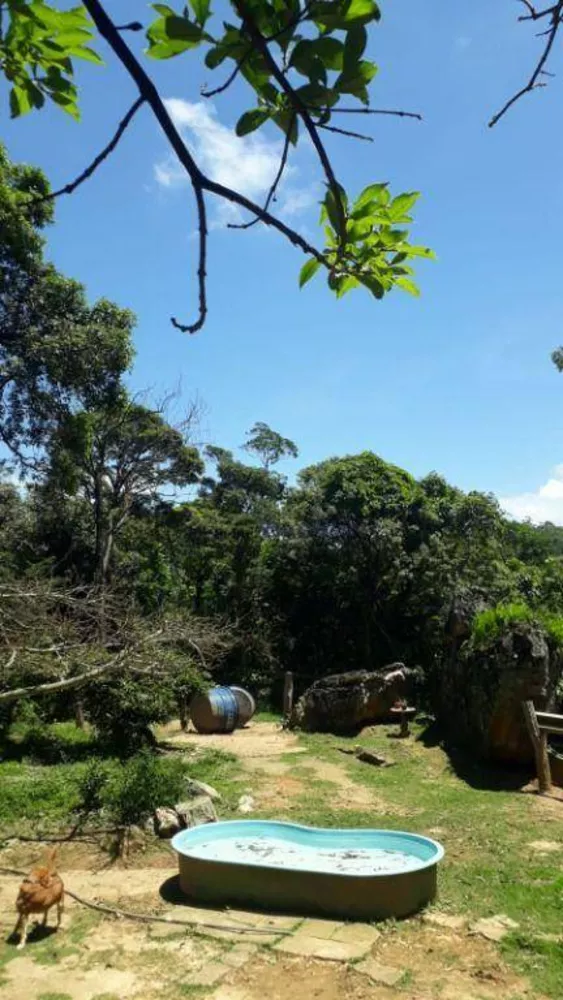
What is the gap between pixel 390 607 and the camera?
809 inches

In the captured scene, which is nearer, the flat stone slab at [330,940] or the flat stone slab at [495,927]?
the flat stone slab at [330,940]

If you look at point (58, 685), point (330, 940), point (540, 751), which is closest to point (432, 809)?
point (540, 751)

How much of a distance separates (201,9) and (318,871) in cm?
576

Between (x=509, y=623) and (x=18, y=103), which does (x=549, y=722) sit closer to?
(x=509, y=623)

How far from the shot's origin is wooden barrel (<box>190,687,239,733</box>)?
50.0ft

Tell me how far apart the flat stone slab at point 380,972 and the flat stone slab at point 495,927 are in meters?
0.85

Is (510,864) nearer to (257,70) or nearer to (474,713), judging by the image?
(474,713)

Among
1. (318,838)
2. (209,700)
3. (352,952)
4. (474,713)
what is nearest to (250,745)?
(209,700)

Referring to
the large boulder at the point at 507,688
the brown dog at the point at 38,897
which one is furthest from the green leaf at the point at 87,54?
the large boulder at the point at 507,688

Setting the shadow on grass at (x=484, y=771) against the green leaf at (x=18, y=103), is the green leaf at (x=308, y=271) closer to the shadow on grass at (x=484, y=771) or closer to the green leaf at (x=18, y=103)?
the green leaf at (x=18, y=103)

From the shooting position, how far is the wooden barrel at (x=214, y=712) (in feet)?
50.0

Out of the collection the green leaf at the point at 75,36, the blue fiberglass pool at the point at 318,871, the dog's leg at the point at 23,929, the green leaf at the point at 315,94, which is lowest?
the dog's leg at the point at 23,929

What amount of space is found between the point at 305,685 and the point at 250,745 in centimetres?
686

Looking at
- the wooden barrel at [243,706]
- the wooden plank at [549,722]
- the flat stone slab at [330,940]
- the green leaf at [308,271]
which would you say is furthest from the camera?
the wooden barrel at [243,706]
